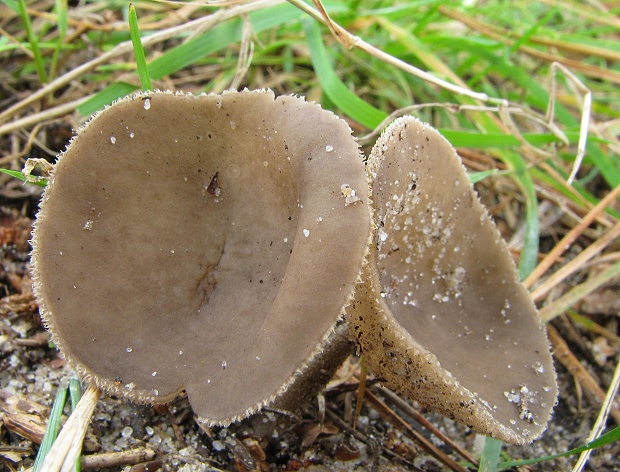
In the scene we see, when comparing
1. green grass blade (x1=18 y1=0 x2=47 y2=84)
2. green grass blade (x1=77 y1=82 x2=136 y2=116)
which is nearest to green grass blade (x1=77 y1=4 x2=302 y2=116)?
green grass blade (x1=77 y1=82 x2=136 y2=116)

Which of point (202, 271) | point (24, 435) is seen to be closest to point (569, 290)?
point (202, 271)

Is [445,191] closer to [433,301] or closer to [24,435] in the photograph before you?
[433,301]

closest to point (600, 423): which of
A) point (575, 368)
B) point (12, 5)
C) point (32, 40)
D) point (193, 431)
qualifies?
point (575, 368)

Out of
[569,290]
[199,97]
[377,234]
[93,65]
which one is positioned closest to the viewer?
[377,234]

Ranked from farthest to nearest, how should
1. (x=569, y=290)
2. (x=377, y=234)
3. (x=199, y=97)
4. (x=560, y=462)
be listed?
(x=569, y=290)
(x=560, y=462)
(x=199, y=97)
(x=377, y=234)

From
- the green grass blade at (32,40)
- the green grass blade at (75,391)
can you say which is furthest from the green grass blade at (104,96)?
the green grass blade at (75,391)

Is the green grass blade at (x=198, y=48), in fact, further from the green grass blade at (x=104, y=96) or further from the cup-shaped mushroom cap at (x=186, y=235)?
the cup-shaped mushroom cap at (x=186, y=235)
